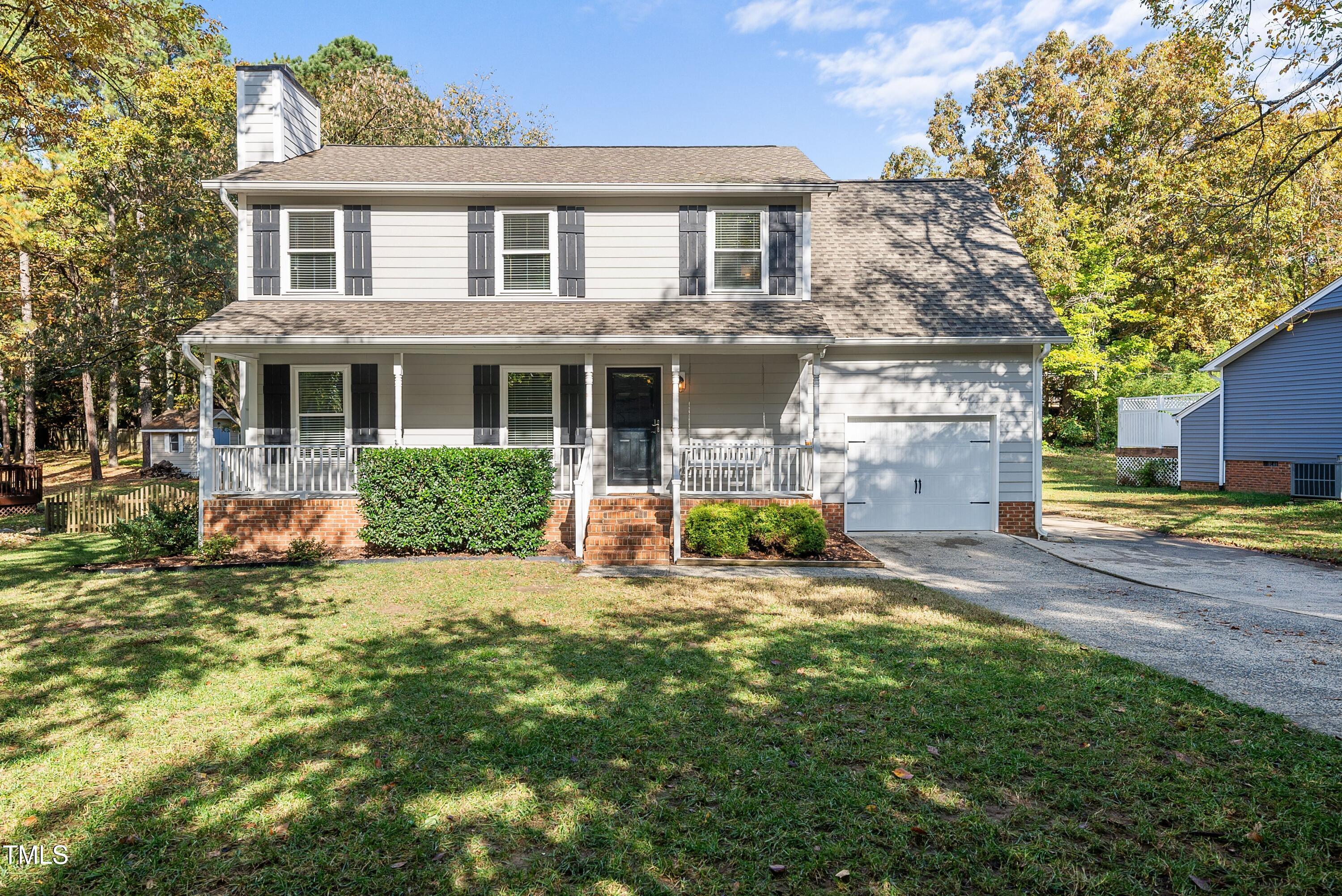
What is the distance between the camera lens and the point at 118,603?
24.2ft

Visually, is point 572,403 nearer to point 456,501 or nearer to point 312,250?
point 456,501

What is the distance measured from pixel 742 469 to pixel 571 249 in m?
5.00

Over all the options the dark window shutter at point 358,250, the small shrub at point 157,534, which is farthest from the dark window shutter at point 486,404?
the small shrub at point 157,534

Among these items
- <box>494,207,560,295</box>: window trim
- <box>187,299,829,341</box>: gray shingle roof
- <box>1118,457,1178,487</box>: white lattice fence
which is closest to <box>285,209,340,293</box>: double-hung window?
<box>187,299,829,341</box>: gray shingle roof

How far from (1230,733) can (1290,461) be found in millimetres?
18062

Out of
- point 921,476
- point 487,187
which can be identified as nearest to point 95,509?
point 487,187

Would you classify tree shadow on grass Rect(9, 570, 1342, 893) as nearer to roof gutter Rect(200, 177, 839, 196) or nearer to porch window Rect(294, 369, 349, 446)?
porch window Rect(294, 369, 349, 446)

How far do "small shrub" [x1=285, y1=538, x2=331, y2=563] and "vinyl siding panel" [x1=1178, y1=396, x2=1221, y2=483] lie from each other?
73.9ft

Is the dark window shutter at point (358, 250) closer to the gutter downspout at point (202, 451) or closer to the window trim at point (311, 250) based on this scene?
the window trim at point (311, 250)

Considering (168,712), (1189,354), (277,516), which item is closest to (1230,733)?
(168,712)

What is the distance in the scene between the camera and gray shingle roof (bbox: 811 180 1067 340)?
39.8 ft

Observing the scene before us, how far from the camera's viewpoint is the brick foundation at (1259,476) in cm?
1755

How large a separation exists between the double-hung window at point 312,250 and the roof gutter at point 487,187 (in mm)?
442

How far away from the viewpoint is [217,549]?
9.73 m
